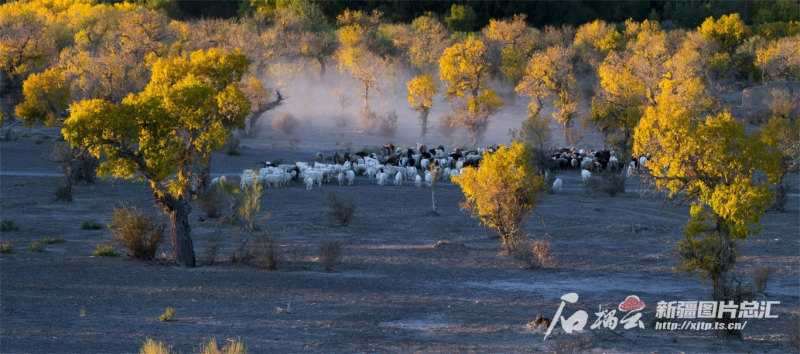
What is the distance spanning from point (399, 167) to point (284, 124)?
18235mm

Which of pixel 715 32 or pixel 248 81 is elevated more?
pixel 715 32

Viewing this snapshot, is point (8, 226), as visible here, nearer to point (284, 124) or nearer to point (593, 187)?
point (593, 187)

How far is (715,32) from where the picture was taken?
207ft

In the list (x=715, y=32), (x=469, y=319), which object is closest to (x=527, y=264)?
(x=469, y=319)

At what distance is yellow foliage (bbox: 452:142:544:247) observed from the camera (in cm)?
1827

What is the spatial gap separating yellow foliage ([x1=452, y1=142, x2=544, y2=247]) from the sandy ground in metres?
0.76

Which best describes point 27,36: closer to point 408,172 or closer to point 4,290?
point 408,172

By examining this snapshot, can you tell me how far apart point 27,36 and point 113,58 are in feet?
34.3

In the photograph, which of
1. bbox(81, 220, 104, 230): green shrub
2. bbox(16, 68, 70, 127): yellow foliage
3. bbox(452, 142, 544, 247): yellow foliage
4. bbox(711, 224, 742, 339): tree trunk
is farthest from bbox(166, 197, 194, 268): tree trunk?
bbox(16, 68, 70, 127): yellow foliage

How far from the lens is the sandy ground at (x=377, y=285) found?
1124cm

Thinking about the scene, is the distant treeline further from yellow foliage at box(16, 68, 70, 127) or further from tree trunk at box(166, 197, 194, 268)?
tree trunk at box(166, 197, 194, 268)

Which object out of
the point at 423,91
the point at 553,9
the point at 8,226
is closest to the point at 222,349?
the point at 8,226

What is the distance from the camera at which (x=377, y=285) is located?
15031 mm

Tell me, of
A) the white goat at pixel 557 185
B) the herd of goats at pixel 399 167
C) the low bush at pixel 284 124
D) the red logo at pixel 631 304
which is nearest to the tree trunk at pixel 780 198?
the herd of goats at pixel 399 167
